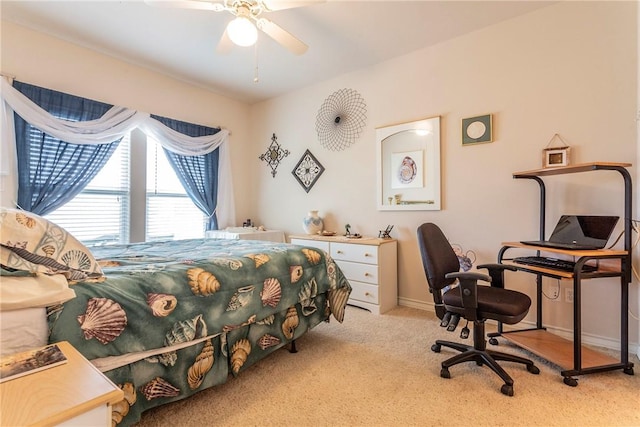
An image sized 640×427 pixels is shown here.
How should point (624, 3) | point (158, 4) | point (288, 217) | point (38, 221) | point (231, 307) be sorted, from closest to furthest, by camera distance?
1. point (38, 221)
2. point (231, 307)
3. point (158, 4)
4. point (624, 3)
5. point (288, 217)

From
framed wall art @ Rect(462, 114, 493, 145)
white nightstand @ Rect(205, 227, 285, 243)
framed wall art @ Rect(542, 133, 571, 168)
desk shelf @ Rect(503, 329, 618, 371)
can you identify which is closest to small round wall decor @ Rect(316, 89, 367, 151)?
framed wall art @ Rect(462, 114, 493, 145)

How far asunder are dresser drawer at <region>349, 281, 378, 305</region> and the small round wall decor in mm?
1667

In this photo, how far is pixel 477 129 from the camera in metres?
2.83

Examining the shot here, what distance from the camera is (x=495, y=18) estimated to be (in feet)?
8.73

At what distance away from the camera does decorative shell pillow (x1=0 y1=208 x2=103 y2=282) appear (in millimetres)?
1146

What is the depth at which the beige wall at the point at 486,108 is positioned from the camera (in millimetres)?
2273

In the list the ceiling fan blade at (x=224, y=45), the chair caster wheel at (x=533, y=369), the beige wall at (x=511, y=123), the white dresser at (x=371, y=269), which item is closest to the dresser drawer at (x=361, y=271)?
the white dresser at (x=371, y=269)

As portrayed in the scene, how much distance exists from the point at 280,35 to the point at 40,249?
2.00 m

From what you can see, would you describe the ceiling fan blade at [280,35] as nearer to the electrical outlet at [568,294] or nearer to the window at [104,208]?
the window at [104,208]

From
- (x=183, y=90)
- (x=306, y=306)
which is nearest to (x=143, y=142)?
(x=183, y=90)

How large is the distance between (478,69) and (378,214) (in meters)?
1.70

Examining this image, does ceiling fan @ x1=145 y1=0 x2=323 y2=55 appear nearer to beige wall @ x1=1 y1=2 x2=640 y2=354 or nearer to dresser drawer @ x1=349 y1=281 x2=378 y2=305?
beige wall @ x1=1 y1=2 x2=640 y2=354

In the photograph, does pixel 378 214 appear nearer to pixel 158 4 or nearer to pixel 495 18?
pixel 495 18

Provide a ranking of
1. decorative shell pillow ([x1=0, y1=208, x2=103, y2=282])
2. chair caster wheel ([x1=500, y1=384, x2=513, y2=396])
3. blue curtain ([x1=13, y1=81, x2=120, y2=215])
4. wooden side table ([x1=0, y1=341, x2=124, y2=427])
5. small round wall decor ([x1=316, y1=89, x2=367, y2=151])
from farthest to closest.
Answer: small round wall decor ([x1=316, y1=89, x2=367, y2=151]), blue curtain ([x1=13, y1=81, x2=120, y2=215]), chair caster wheel ([x1=500, y1=384, x2=513, y2=396]), decorative shell pillow ([x1=0, y1=208, x2=103, y2=282]), wooden side table ([x1=0, y1=341, x2=124, y2=427])
